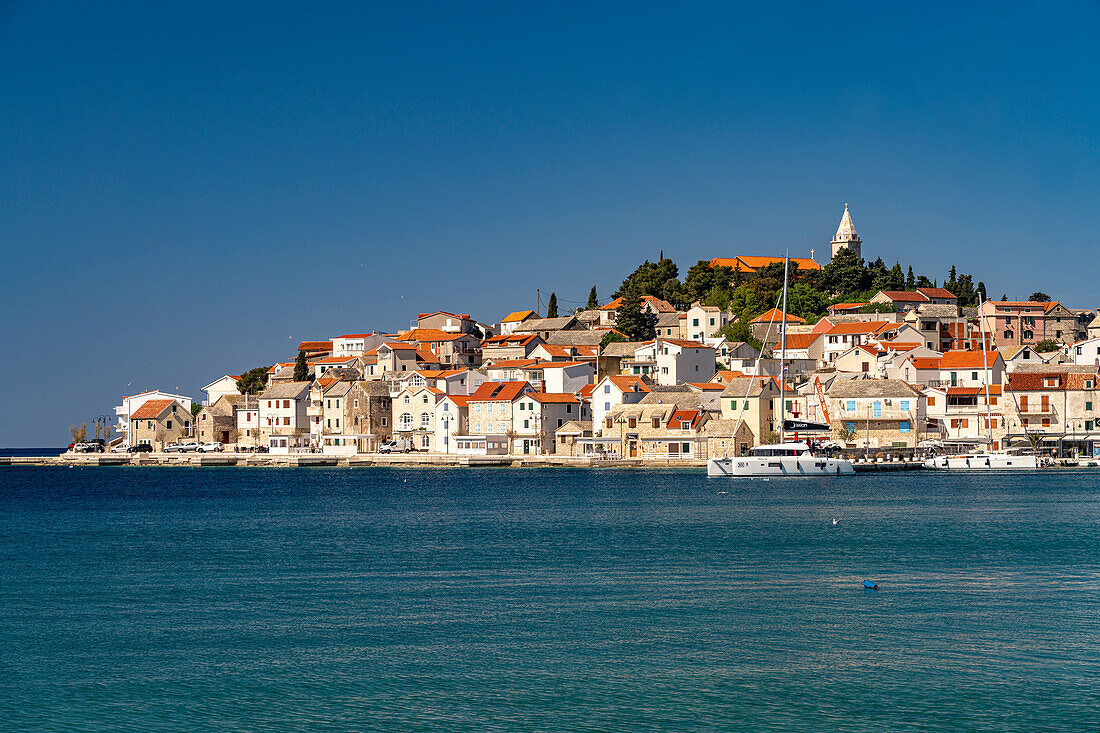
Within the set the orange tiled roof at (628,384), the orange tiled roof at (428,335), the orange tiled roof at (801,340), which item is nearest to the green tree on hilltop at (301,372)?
the orange tiled roof at (428,335)

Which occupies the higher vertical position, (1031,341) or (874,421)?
(1031,341)

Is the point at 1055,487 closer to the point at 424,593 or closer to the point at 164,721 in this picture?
the point at 424,593

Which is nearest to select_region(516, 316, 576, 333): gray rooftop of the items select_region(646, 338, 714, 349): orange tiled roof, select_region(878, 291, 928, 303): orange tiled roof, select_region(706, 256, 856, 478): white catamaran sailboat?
select_region(646, 338, 714, 349): orange tiled roof

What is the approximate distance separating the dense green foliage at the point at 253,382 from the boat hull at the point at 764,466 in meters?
63.2

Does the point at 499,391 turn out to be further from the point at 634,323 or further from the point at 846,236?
the point at 846,236

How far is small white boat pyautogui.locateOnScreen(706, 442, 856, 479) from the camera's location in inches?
2694

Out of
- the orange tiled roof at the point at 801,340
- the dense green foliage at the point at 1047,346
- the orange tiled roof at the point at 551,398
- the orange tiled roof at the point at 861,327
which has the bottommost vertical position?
the orange tiled roof at the point at 551,398

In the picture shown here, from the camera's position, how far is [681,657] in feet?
62.8

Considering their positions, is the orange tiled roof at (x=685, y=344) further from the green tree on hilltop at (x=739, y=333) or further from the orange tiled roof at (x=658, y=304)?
the orange tiled roof at (x=658, y=304)

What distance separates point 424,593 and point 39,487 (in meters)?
57.8

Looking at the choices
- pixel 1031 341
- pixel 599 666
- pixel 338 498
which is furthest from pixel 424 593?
pixel 1031 341

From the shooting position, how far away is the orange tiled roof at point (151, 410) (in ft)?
364

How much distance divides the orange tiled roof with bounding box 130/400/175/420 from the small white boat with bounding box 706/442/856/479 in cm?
6211

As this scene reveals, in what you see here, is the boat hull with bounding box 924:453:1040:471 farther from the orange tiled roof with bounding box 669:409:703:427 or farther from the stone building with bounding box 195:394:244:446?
the stone building with bounding box 195:394:244:446
